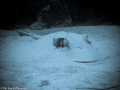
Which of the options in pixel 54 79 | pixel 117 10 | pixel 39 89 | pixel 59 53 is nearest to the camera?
pixel 39 89

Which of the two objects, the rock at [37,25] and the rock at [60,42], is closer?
the rock at [60,42]

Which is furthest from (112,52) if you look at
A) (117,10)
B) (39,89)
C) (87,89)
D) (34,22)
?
(117,10)

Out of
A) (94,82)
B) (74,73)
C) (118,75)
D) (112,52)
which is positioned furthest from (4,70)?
(112,52)

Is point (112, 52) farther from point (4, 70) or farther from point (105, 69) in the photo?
point (4, 70)

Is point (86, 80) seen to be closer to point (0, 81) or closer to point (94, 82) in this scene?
point (94, 82)

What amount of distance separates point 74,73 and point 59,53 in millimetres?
1333

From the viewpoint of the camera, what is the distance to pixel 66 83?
2.96 metres

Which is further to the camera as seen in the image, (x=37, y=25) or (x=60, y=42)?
(x=37, y=25)

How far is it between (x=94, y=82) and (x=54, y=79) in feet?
3.77

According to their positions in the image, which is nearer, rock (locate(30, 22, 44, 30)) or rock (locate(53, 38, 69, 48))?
rock (locate(53, 38, 69, 48))

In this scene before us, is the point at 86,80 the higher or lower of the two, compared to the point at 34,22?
lower

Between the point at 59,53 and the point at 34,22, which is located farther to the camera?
the point at 34,22

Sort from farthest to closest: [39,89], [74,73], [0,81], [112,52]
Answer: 1. [112,52]
2. [74,73]
3. [0,81]
4. [39,89]

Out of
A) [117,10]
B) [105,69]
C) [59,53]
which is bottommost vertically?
[105,69]
